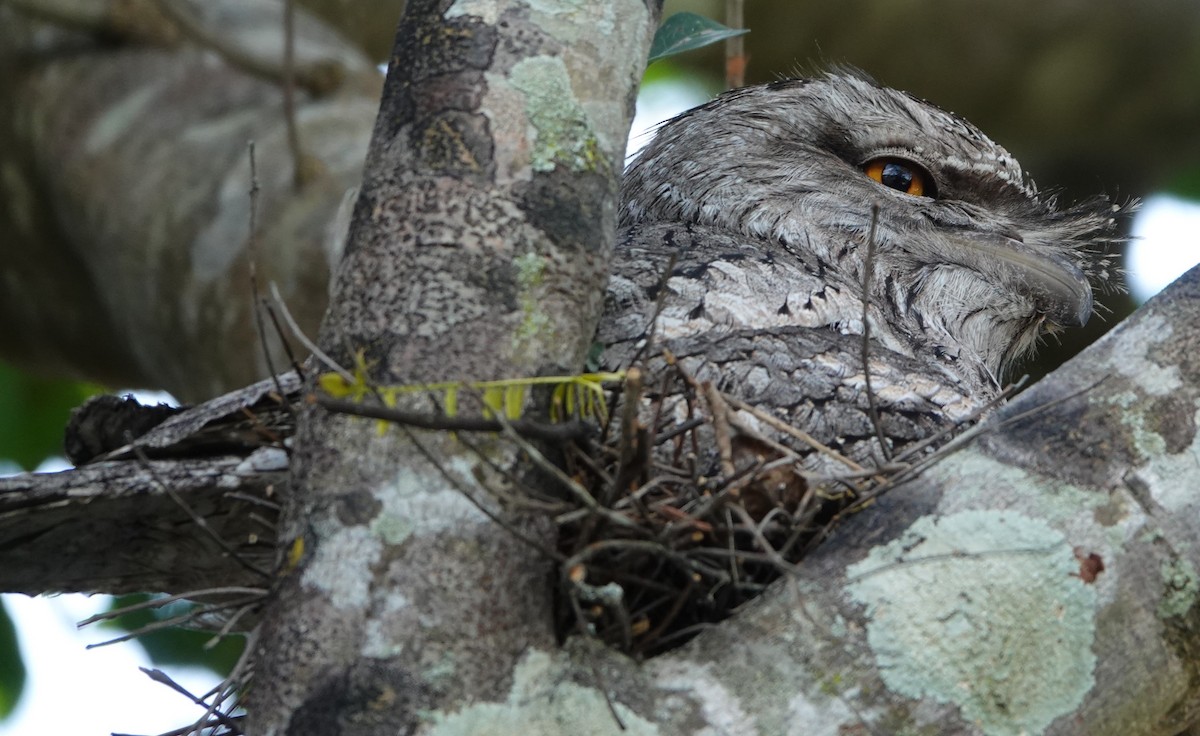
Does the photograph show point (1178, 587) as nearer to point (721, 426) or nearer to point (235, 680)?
point (721, 426)

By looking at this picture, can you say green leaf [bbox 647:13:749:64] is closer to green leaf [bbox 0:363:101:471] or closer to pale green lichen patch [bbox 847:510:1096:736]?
pale green lichen patch [bbox 847:510:1096:736]

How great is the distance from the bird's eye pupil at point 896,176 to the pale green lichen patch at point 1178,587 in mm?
1565

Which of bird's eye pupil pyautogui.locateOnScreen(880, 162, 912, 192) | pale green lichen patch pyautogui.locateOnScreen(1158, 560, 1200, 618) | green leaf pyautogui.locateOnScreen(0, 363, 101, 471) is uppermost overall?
green leaf pyautogui.locateOnScreen(0, 363, 101, 471)

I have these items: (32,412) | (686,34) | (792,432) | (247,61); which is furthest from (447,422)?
(32,412)

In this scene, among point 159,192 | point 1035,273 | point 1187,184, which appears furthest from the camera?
point 1187,184

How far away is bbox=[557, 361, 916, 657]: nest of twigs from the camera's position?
1428 mm

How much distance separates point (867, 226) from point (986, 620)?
1.49m

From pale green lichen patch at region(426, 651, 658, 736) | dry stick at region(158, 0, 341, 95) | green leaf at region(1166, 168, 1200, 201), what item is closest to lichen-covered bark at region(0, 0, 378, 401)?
dry stick at region(158, 0, 341, 95)

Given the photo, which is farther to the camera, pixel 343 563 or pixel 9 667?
pixel 9 667

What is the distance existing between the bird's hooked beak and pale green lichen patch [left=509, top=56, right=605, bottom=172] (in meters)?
1.43

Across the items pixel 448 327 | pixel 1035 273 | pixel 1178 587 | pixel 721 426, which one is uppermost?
pixel 1035 273

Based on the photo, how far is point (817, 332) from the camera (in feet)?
7.19

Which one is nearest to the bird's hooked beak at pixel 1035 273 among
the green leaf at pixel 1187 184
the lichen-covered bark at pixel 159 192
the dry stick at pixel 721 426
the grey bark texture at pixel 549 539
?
the grey bark texture at pixel 549 539

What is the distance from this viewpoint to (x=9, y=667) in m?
4.15
